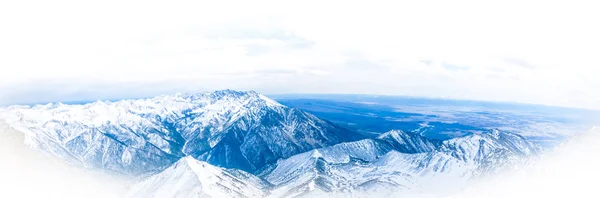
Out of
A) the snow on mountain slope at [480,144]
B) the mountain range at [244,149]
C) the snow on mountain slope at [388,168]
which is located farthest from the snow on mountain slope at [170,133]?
the snow on mountain slope at [480,144]

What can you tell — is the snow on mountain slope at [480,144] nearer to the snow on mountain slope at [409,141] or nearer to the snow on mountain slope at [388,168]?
the snow on mountain slope at [388,168]

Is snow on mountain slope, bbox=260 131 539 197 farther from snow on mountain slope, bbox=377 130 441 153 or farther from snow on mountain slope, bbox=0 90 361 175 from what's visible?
snow on mountain slope, bbox=0 90 361 175

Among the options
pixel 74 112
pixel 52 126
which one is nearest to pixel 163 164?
pixel 52 126

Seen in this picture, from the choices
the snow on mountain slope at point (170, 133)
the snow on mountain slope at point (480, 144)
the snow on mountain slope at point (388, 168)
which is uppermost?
the snow on mountain slope at point (480, 144)

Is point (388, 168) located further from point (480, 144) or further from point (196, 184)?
point (196, 184)

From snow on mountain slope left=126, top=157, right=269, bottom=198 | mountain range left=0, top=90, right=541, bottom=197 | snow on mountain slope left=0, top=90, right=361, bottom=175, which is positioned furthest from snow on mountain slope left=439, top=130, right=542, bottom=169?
snow on mountain slope left=126, top=157, right=269, bottom=198

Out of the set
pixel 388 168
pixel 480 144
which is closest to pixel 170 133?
pixel 388 168
